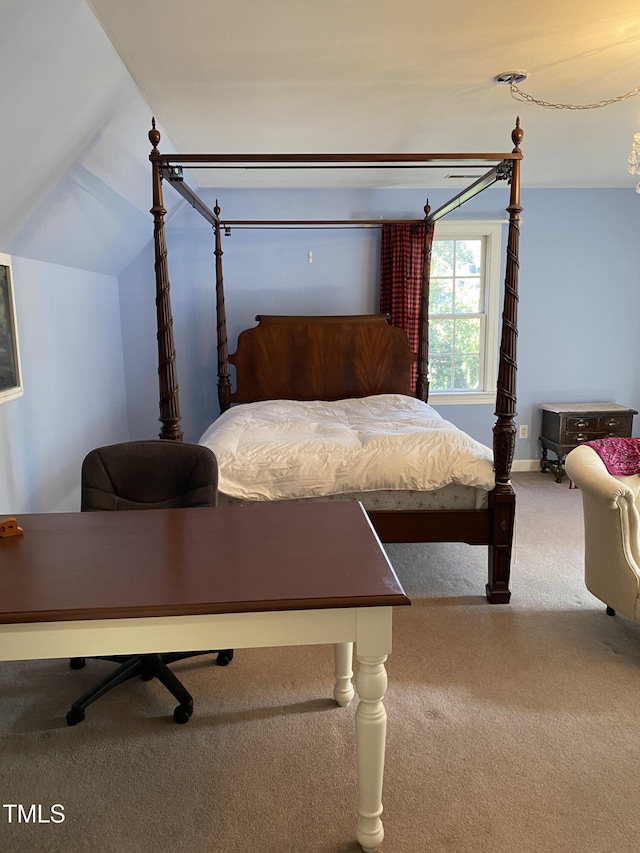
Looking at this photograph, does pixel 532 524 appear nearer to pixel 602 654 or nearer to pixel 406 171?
pixel 602 654

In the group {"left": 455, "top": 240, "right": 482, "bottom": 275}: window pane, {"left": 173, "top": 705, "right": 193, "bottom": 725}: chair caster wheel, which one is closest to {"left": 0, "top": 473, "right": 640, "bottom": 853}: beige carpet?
{"left": 173, "top": 705, "right": 193, "bottom": 725}: chair caster wheel

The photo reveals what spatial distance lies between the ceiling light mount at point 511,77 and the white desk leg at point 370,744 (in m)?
2.60

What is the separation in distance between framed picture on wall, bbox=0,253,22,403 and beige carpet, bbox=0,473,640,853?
4.29 feet

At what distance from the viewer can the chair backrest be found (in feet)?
7.84

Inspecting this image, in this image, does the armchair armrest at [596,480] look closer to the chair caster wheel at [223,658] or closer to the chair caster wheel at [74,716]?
the chair caster wheel at [223,658]

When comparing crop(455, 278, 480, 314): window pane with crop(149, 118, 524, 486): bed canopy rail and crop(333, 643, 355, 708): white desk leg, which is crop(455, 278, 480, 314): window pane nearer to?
crop(149, 118, 524, 486): bed canopy rail

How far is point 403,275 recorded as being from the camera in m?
4.99

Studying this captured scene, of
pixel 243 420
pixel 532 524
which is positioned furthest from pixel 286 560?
pixel 532 524

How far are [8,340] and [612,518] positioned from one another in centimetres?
296

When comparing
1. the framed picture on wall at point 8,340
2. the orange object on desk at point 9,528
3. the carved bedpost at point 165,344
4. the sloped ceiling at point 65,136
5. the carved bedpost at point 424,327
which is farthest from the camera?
the carved bedpost at point 424,327

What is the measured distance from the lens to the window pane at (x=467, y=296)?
533cm

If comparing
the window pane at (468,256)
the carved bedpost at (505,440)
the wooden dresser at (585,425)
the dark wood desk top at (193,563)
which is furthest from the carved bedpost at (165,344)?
the wooden dresser at (585,425)

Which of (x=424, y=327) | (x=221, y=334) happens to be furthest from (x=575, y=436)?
(x=221, y=334)

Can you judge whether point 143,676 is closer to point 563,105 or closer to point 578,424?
point 563,105
